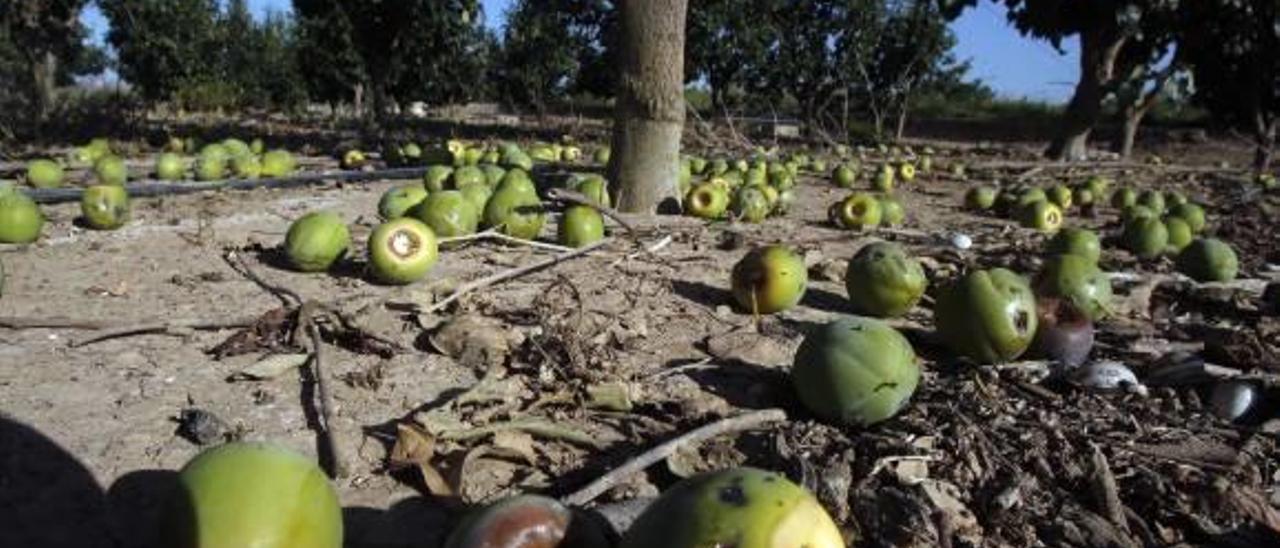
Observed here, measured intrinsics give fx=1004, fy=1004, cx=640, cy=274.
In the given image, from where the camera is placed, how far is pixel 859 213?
24.0ft

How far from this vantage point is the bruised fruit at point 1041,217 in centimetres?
812

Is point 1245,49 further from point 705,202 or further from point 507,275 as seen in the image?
point 507,275

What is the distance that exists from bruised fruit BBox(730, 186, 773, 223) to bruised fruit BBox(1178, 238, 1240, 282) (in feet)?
9.44

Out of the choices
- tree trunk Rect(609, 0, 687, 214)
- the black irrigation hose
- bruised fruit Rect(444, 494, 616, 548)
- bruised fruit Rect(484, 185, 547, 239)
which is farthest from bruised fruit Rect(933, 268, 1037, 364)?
the black irrigation hose

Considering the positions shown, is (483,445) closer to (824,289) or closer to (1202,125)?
(824,289)

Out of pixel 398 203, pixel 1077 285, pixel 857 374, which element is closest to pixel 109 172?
pixel 398 203

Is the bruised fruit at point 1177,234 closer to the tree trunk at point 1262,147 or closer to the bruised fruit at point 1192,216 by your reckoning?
the bruised fruit at point 1192,216

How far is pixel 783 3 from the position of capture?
3098cm

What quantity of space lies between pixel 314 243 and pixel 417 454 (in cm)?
256

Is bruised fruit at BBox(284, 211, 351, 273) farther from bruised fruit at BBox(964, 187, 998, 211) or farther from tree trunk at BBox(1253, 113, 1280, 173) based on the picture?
tree trunk at BBox(1253, 113, 1280, 173)

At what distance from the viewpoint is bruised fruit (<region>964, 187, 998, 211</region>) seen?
932 cm

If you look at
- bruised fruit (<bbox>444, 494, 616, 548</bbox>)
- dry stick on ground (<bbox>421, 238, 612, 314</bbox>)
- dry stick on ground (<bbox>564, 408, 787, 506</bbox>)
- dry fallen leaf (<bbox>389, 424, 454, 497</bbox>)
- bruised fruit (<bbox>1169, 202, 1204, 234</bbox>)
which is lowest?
dry fallen leaf (<bbox>389, 424, 454, 497</bbox>)

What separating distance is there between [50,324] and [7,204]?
2.23m

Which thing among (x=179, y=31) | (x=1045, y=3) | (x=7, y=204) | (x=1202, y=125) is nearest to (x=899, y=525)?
(x=7, y=204)
